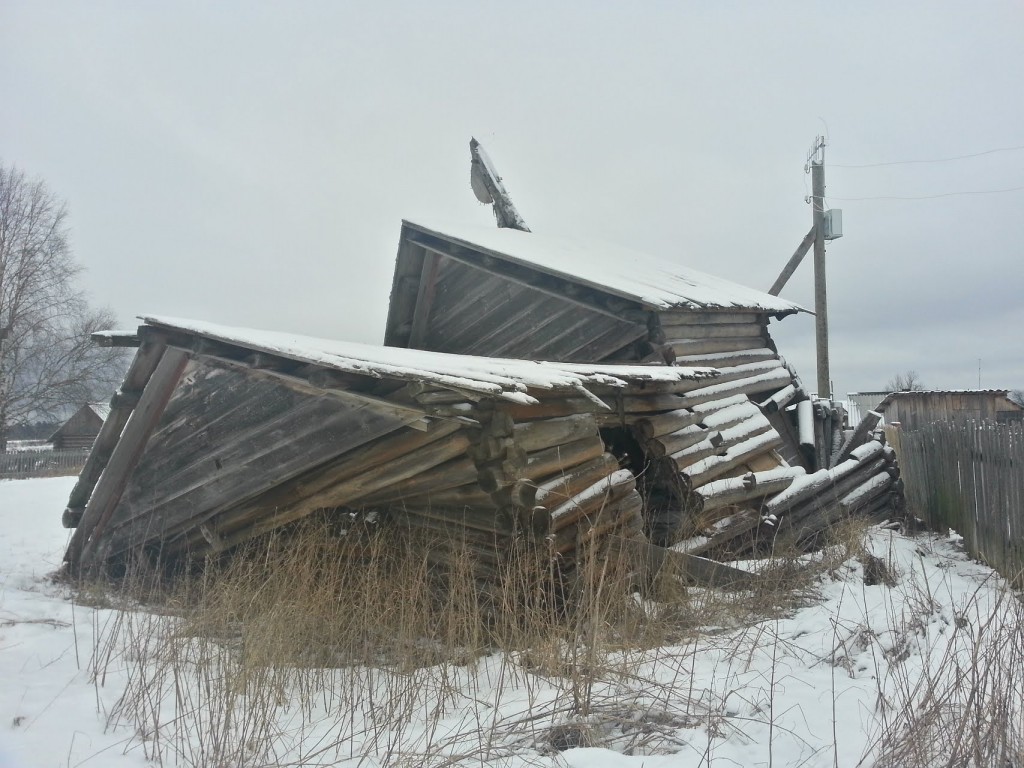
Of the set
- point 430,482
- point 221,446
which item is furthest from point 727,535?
point 221,446

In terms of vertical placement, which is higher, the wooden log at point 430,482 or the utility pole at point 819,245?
the utility pole at point 819,245

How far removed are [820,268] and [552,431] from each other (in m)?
12.1

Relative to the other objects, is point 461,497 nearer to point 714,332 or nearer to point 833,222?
point 714,332

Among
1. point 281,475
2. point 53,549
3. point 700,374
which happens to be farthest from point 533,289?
point 53,549

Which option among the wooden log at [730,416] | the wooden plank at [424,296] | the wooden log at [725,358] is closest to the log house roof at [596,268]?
the wooden plank at [424,296]

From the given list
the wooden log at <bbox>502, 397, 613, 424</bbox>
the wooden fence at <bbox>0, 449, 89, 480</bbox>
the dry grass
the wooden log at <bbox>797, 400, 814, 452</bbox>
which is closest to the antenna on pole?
the wooden log at <bbox>797, 400, 814, 452</bbox>

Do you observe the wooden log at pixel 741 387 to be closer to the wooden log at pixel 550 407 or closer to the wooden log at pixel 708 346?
the wooden log at pixel 708 346

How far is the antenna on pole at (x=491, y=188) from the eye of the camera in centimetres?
1531

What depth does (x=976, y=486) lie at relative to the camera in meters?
8.38

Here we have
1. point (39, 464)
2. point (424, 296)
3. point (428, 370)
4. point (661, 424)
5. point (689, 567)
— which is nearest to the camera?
point (428, 370)

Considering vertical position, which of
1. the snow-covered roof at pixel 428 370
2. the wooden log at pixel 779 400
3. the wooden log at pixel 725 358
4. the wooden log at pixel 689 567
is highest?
the wooden log at pixel 725 358

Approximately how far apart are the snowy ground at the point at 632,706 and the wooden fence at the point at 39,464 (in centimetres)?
2661

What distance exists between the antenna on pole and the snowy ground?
1148cm

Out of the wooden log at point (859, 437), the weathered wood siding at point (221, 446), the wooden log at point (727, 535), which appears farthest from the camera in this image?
the wooden log at point (859, 437)
